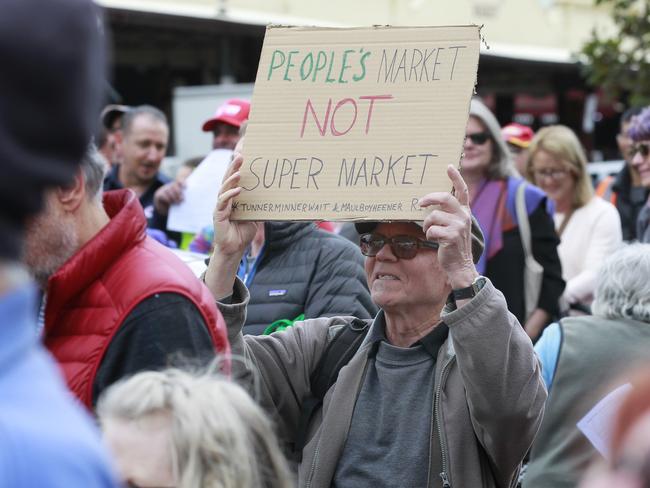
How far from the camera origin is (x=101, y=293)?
2.73 metres

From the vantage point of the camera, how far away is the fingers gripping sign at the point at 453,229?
3.28m

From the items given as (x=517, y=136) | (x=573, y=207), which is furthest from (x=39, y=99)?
(x=517, y=136)

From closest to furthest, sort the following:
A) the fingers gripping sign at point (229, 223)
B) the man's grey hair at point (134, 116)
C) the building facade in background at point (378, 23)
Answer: the fingers gripping sign at point (229, 223), the man's grey hair at point (134, 116), the building facade in background at point (378, 23)

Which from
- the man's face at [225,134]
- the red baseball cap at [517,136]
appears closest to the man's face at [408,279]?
the man's face at [225,134]

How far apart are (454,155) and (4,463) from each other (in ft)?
7.56

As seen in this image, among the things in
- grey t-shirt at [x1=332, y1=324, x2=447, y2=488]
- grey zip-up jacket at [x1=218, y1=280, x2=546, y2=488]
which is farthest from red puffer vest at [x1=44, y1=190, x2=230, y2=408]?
grey t-shirt at [x1=332, y1=324, x2=447, y2=488]

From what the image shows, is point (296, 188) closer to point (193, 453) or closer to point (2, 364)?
point (193, 453)

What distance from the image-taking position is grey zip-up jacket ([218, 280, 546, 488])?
129 inches

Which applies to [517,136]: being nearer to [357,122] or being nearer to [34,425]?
[357,122]

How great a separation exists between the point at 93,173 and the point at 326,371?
1.22 m

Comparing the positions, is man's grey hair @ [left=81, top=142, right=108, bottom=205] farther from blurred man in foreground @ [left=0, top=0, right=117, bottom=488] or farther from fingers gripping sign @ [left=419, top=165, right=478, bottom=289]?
blurred man in foreground @ [left=0, top=0, right=117, bottom=488]

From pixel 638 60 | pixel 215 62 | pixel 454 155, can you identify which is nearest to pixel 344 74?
pixel 454 155

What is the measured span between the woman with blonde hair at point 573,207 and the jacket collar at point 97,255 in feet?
14.1

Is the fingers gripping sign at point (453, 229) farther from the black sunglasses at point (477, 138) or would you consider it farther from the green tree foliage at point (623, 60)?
the green tree foliage at point (623, 60)
